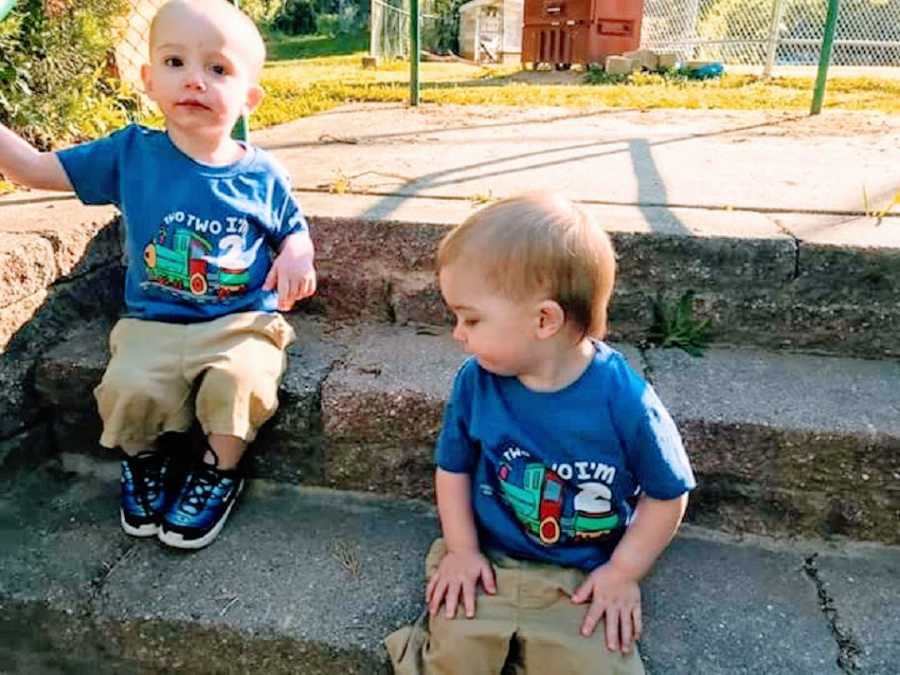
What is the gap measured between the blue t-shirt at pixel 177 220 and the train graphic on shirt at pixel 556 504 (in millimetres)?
713

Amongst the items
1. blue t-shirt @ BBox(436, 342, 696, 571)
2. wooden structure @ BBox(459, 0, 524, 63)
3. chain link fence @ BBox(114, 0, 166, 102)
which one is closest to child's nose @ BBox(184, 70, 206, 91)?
blue t-shirt @ BBox(436, 342, 696, 571)

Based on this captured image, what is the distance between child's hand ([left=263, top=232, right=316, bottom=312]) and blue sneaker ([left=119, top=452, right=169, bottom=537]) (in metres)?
0.40

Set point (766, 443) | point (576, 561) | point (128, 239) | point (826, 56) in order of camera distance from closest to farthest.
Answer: point (576, 561)
point (766, 443)
point (128, 239)
point (826, 56)

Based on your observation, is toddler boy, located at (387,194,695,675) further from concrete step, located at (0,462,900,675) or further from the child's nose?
the child's nose

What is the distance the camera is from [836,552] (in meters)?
1.59

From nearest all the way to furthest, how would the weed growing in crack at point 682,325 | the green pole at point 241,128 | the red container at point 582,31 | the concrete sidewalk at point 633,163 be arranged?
the weed growing in crack at point 682,325 < the concrete sidewalk at point 633,163 < the green pole at point 241,128 < the red container at point 582,31

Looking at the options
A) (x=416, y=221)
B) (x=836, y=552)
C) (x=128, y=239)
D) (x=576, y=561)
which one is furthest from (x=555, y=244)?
(x=128, y=239)

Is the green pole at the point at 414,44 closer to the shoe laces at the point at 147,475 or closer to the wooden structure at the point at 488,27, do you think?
the shoe laces at the point at 147,475

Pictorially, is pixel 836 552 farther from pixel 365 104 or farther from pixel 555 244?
pixel 365 104

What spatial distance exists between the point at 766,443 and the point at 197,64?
4.20 feet

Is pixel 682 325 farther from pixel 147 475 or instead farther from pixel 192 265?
pixel 147 475

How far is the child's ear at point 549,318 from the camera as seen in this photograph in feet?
4.19

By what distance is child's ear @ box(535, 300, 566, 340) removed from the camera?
1276 millimetres

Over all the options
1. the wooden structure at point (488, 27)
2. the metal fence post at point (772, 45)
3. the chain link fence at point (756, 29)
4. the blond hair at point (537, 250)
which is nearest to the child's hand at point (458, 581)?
the blond hair at point (537, 250)
